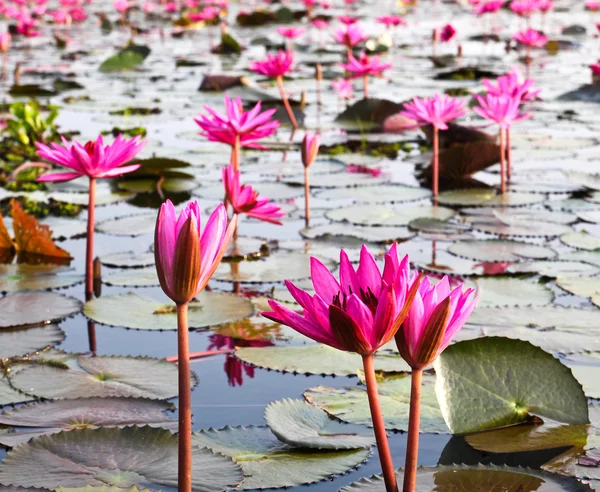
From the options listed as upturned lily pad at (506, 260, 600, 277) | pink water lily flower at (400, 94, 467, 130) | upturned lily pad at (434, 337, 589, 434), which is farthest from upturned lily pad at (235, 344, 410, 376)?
pink water lily flower at (400, 94, 467, 130)

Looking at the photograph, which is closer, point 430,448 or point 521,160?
point 430,448

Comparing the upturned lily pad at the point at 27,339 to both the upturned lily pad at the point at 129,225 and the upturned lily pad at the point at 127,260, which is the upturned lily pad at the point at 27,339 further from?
the upturned lily pad at the point at 129,225

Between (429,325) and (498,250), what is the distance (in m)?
1.72

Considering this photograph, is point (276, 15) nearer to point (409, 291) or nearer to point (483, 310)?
point (483, 310)

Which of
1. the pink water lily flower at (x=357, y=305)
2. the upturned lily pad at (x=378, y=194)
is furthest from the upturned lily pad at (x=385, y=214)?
the pink water lily flower at (x=357, y=305)

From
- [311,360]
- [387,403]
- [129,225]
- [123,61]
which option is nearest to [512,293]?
[311,360]

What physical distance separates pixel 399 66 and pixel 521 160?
415 cm

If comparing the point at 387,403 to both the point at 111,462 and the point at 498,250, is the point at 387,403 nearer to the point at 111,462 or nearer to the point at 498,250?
the point at 111,462

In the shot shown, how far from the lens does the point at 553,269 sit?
247 cm

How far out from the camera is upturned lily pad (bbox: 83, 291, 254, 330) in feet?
6.91

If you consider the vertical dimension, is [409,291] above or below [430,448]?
above

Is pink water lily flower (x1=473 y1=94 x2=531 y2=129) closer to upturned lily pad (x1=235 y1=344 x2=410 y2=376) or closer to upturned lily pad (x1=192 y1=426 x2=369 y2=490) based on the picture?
upturned lily pad (x1=235 y1=344 x2=410 y2=376)

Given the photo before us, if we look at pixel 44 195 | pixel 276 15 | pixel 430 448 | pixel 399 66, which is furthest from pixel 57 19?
pixel 430 448

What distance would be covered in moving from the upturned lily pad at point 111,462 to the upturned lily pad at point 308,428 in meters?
0.16
